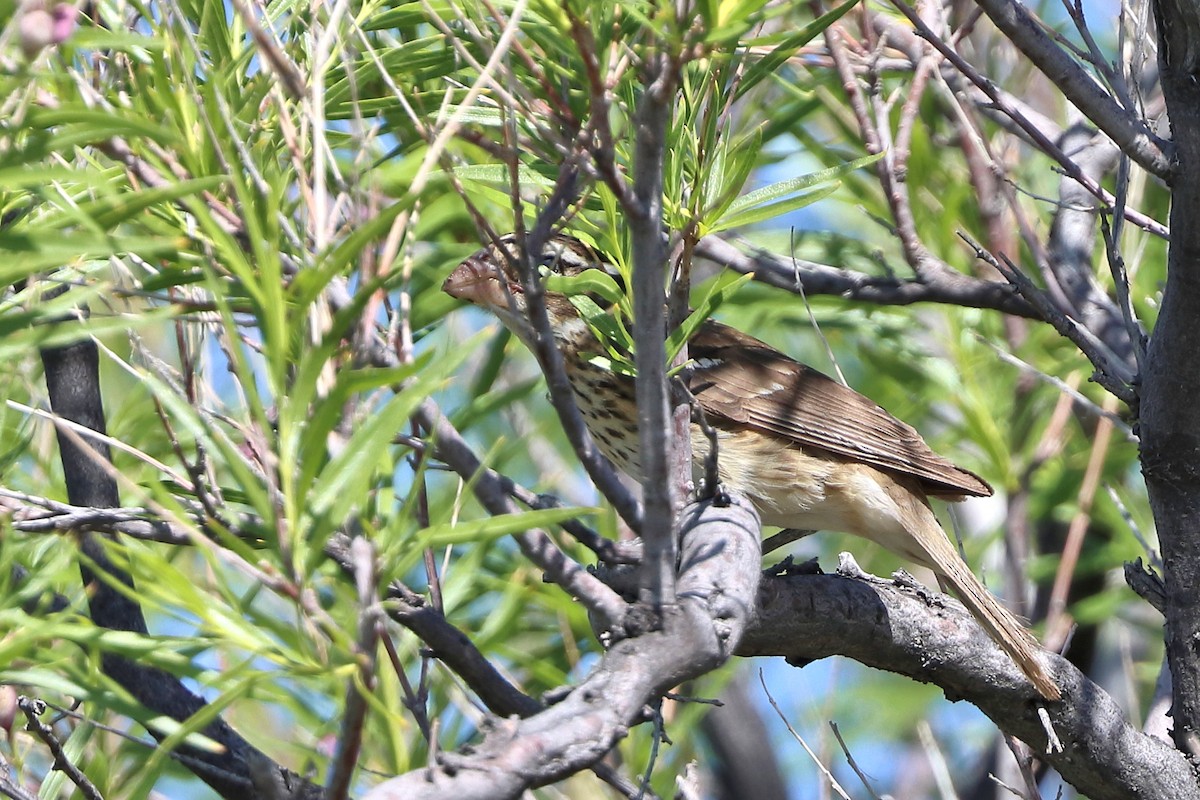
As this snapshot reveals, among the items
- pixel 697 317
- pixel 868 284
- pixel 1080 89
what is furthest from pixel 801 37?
pixel 868 284

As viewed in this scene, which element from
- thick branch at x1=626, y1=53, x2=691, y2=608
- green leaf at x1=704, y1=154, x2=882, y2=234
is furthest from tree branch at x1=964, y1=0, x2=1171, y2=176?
thick branch at x1=626, y1=53, x2=691, y2=608

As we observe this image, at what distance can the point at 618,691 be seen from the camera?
1.51 meters

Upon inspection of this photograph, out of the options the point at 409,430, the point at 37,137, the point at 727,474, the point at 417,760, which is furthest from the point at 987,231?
the point at 37,137

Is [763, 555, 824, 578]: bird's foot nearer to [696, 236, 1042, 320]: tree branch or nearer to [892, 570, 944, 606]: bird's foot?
[892, 570, 944, 606]: bird's foot

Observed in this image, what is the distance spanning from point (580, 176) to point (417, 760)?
142cm

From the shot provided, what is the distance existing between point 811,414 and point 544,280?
2.43 meters

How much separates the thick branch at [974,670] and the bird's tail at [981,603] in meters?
0.04

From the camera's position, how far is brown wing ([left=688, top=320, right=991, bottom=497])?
397 cm

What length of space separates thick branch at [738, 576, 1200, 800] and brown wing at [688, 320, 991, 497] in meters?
0.96

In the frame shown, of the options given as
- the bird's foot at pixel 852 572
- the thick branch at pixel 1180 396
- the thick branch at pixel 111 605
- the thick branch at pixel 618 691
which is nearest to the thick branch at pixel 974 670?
the bird's foot at pixel 852 572

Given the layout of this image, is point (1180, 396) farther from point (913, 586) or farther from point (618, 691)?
point (618, 691)

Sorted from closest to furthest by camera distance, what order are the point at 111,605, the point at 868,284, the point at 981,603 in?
the point at 111,605
the point at 981,603
the point at 868,284

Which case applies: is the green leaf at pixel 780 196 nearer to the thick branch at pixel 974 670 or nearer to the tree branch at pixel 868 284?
the thick branch at pixel 974 670

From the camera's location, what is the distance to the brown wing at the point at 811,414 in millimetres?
3971
